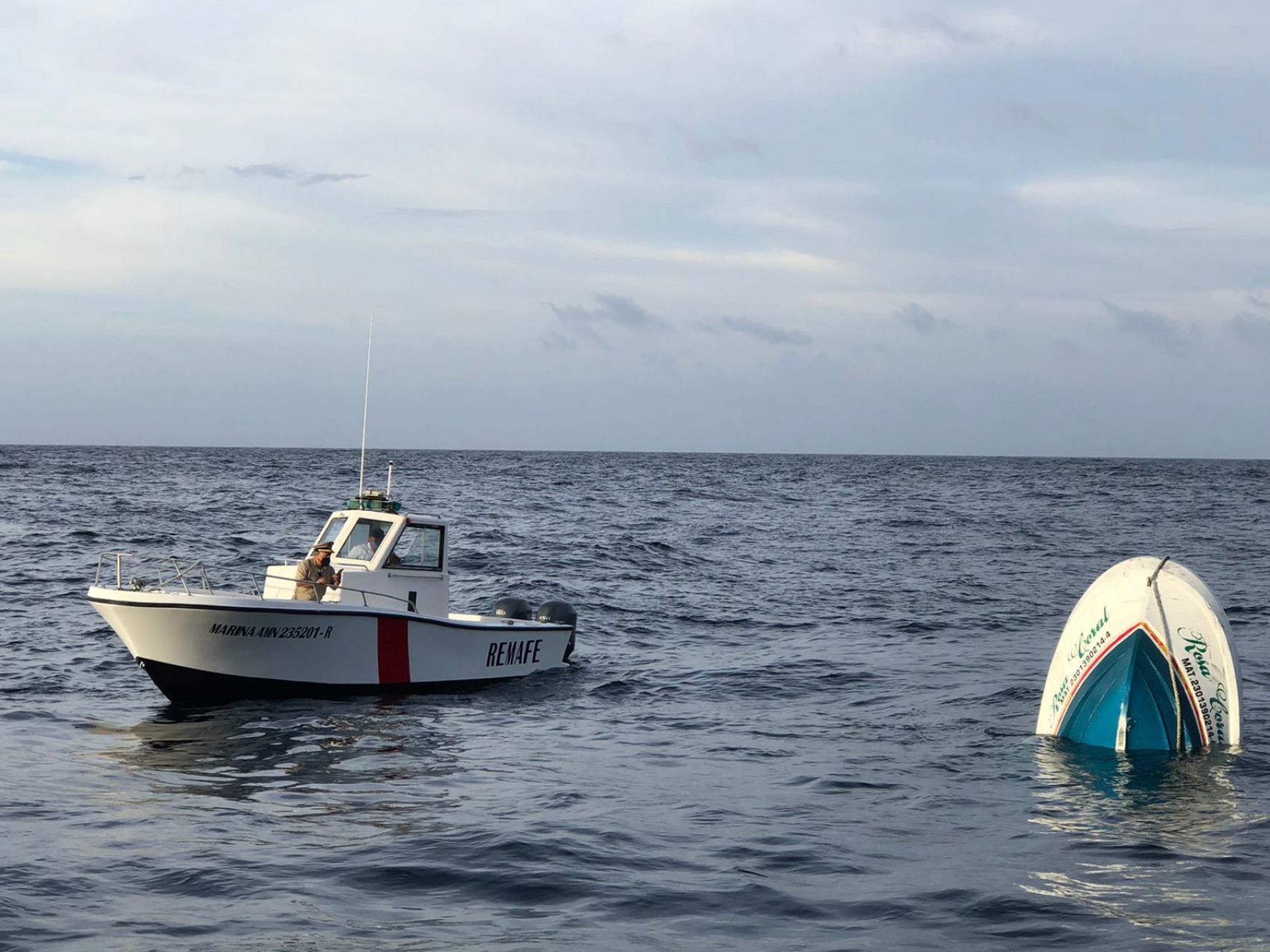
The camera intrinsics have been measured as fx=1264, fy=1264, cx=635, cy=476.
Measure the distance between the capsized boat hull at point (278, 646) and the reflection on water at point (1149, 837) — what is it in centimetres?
794

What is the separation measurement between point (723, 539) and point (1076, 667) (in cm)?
3097

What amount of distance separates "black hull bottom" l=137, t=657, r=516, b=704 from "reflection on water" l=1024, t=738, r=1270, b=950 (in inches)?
342

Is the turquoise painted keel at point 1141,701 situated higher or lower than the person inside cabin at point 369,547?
lower

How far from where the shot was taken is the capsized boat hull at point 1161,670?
12.6m

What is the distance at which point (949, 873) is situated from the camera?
30.6ft

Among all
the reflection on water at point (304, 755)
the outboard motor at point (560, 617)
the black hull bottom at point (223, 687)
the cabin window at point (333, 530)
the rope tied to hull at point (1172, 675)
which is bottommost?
the reflection on water at point (304, 755)

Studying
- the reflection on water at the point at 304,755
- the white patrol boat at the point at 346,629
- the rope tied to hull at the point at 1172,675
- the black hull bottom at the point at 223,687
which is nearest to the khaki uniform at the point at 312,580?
the white patrol boat at the point at 346,629

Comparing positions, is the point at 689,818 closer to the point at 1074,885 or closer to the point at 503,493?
the point at 1074,885

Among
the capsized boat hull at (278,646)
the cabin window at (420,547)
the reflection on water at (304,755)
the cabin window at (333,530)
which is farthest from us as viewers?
the cabin window at (333,530)

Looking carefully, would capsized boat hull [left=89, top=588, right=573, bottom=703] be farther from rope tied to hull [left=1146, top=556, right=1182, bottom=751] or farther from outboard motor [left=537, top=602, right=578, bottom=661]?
rope tied to hull [left=1146, top=556, right=1182, bottom=751]

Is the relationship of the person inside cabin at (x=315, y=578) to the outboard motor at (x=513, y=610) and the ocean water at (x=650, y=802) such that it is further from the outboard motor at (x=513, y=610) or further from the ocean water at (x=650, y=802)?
→ the outboard motor at (x=513, y=610)

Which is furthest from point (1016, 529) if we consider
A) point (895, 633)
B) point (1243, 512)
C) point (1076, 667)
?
point (1076, 667)

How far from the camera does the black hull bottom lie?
50.7 feet

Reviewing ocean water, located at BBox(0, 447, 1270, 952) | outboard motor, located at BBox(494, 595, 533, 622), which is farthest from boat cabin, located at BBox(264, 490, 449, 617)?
outboard motor, located at BBox(494, 595, 533, 622)
